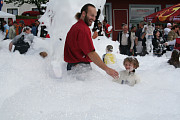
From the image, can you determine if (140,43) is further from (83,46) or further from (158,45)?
(83,46)

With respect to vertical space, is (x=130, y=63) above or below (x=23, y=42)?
below

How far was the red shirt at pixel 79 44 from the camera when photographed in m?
3.02

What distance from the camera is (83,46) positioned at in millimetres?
3018

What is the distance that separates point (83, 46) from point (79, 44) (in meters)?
0.08

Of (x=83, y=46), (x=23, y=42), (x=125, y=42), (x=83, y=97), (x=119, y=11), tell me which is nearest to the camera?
(x=83, y=46)

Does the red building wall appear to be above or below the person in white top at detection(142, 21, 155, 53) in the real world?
above

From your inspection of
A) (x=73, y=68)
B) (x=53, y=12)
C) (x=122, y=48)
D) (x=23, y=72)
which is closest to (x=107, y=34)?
(x=122, y=48)

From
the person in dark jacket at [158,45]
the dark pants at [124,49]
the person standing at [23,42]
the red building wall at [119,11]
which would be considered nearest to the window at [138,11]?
the red building wall at [119,11]

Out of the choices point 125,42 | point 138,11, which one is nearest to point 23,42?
point 125,42

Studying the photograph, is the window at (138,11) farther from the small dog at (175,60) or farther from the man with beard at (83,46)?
the man with beard at (83,46)

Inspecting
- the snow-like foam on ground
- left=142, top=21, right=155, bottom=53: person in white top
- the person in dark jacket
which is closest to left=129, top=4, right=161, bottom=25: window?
left=142, top=21, right=155, bottom=53: person in white top

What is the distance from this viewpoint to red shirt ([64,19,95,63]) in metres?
3.02

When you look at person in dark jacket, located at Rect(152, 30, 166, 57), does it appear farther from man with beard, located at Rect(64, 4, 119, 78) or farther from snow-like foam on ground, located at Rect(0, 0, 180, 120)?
man with beard, located at Rect(64, 4, 119, 78)

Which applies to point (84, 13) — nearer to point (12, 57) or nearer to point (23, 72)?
point (23, 72)
